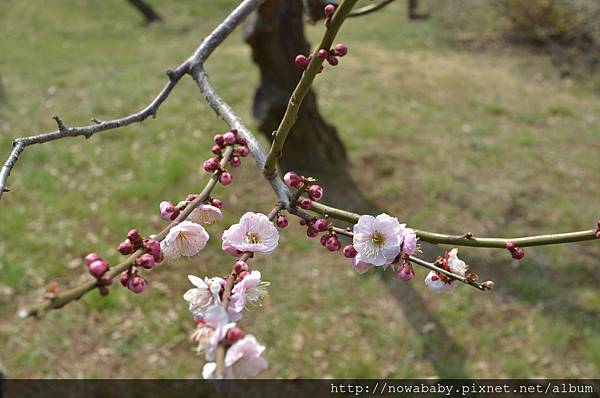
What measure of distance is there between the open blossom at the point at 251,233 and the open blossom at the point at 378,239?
177mm

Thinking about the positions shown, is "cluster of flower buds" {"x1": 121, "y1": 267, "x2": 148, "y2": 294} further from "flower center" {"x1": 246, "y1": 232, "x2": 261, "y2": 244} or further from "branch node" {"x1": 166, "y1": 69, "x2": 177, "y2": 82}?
"branch node" {"x1": 166, "y1": 69, "x2": 177, "y2": 82}

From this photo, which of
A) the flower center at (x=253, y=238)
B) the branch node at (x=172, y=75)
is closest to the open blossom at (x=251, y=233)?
the flower center at (x=253, y=238)

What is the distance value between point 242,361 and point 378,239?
440 millimetres

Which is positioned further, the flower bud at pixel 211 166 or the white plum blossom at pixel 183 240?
the flower bud at pixel 211 166

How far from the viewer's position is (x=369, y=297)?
407cm

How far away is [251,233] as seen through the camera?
118 centimetres

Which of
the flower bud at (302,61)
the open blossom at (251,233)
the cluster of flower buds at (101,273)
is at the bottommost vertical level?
the open blossom at (251,233)

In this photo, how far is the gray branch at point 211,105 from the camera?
52.8 inches

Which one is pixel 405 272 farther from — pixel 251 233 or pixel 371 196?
pixel 371 196

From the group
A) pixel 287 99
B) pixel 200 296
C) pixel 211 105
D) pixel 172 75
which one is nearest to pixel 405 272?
pixel 200 296

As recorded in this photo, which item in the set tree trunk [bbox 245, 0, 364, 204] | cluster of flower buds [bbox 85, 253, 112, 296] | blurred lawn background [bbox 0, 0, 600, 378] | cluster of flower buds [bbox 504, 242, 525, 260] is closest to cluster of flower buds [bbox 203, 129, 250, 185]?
cluster of flower buds [bbox 85, 253, 112, 296]

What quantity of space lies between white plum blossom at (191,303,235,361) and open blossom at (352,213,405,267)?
0.38 meters

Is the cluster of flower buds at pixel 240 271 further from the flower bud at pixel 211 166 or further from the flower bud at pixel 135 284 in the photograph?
the flower bud at pixel 211 166

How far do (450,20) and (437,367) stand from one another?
936cm
